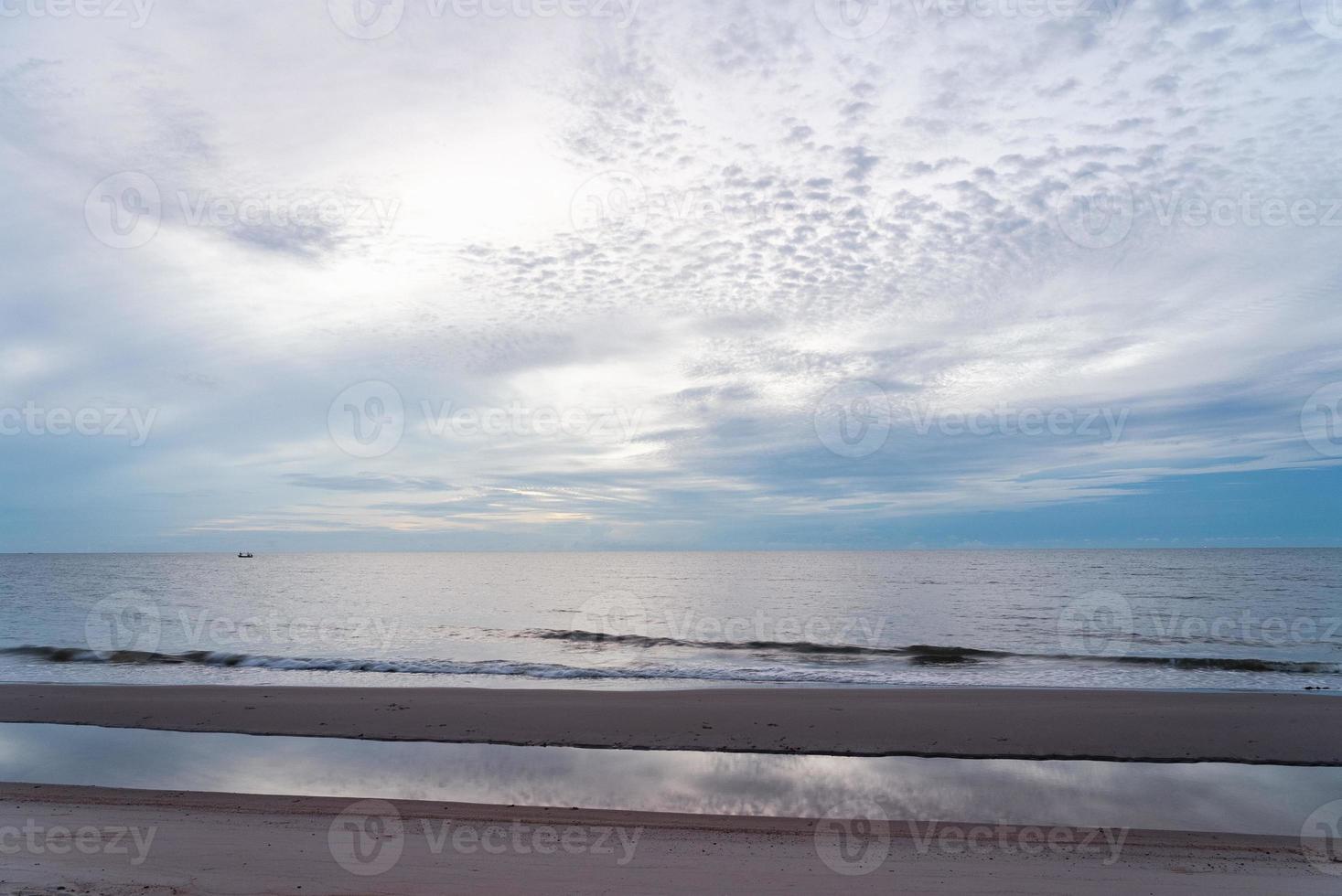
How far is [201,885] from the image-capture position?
23.6 ft

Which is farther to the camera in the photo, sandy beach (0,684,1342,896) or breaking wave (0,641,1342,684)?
breaking wave (0,641,1342,684)

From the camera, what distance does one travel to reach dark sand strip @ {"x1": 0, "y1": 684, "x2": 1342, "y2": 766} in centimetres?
1354

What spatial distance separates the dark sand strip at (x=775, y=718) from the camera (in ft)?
44.4

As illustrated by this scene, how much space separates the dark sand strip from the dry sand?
4.62m

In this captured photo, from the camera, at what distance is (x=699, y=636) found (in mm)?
34656

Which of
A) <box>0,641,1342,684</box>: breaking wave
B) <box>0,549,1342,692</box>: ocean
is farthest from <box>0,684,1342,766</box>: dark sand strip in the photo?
<box>0,641,1342,684</box>: breaking wave

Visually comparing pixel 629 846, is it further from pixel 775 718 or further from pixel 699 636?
pixel 699 636

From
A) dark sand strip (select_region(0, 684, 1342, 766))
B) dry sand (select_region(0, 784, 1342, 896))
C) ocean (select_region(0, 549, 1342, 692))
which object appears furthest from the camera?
ocean (select_region(0, 549, 1342, 692))

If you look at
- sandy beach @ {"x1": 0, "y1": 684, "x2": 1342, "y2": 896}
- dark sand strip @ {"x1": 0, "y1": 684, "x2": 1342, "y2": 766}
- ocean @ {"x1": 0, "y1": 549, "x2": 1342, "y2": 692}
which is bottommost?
ocean @ {"x1": 0, "y1": 549, "x2": 1342, "y2": 692}

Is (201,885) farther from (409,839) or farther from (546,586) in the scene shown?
(546,586)

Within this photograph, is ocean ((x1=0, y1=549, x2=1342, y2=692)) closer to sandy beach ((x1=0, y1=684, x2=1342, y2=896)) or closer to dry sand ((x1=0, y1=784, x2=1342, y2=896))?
sandy beach ((x1=0, y1=684, x2=1342, y2=896))

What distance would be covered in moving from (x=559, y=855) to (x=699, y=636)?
2710 cm

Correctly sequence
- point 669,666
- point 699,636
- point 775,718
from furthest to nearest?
1. point 699,636
2. point 669,666
3. point 775,718

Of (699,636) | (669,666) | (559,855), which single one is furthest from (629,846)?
(699,636)
